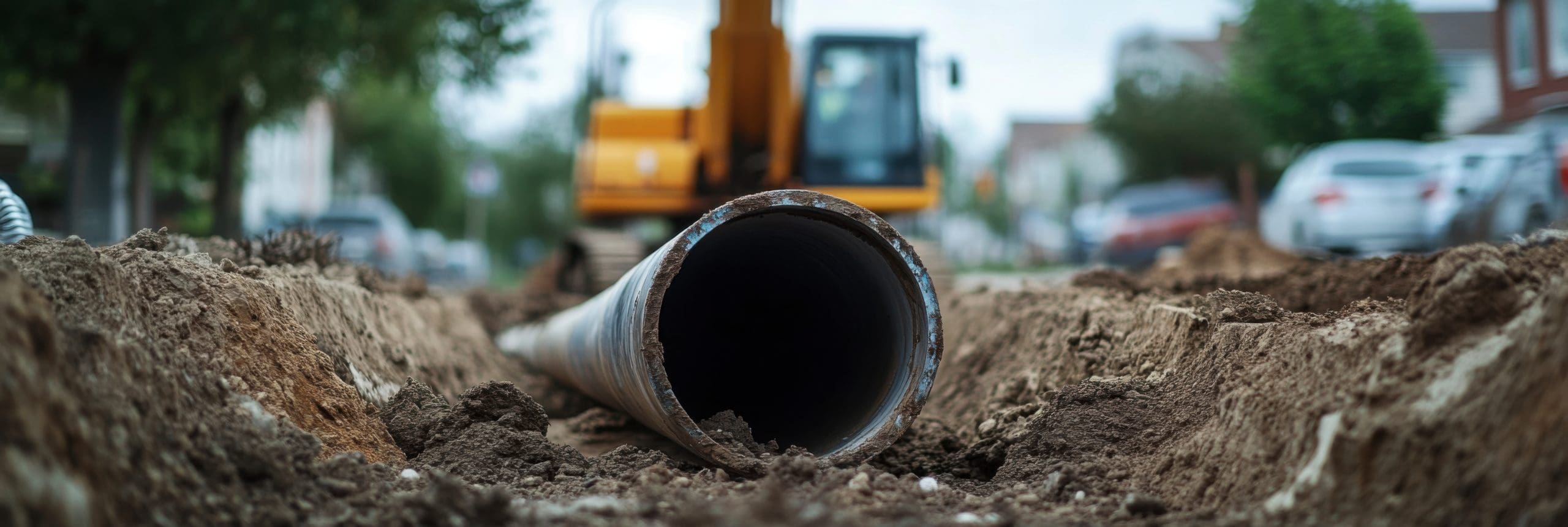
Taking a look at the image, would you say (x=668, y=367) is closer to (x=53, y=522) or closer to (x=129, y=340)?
(x=129, y=340)

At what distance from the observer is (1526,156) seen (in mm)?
11492

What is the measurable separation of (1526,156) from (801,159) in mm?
6487

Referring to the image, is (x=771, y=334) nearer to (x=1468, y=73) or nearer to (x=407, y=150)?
(x=1468, y=73)

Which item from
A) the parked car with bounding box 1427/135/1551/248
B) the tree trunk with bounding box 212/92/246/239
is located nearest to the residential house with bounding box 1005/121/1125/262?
the parked car with bounding box 1427/135/1551/248

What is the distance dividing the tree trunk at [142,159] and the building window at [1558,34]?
64.8 ft

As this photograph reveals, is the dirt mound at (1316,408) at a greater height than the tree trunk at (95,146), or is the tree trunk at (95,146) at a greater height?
the tree trunk at (95,146)

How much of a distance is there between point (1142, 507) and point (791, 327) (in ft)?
10.7

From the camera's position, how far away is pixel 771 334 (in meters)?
7.09

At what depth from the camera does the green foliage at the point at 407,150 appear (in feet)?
140

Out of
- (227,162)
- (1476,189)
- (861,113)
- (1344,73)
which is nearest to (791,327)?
(861,113)

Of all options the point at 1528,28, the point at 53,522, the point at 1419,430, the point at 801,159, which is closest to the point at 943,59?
the point at 801,159

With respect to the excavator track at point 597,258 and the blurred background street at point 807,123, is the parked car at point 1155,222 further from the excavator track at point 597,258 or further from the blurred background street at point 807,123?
the excavator track at point 597,258

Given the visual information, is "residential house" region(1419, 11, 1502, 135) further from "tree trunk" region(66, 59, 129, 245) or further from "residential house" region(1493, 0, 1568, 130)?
"tree trunk" region(66, 59, 129, 245)

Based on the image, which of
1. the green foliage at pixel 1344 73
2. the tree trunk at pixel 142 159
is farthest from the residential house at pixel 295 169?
the green foliage at pixel 1344 73
